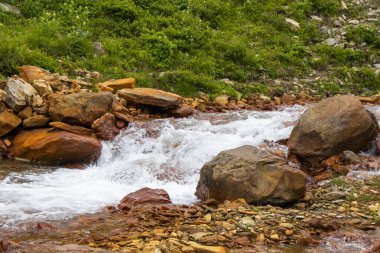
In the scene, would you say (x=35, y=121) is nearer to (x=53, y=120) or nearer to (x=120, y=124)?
(x=53, y=120)

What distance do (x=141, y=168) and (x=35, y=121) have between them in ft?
8.48

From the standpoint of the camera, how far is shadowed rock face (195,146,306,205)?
23.9 feet

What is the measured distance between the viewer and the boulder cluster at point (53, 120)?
33.1ft

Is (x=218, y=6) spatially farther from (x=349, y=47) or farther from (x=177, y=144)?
(x=177, y=144)

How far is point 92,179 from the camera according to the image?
9352 mm

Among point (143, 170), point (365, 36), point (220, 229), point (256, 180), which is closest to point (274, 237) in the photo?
point (220, 229)

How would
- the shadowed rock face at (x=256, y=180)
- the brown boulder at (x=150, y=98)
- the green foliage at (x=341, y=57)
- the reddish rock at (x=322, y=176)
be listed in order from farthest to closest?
the green foliage at (x=341, y=57)
the brown boulder at (x=150, y=98)
the reddish rock at (x=322, y=176)
the shadowed rock face at (x=256, y=180)

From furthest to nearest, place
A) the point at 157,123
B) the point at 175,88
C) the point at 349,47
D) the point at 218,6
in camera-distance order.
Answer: the point at 218,6 → the point at 349,47 → the point at 175,88 → the point at 157,123

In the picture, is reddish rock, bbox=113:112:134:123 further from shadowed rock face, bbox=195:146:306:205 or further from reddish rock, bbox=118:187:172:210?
shadowed rock face, bbox=195:146:306:205

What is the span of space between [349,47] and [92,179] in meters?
12.0

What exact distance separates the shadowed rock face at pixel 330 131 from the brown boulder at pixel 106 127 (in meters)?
3.79

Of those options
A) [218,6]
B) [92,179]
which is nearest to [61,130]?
[92,179]

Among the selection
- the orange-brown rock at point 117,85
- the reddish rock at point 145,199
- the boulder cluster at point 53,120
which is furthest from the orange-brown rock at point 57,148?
the orange-brown rock at point 117,85

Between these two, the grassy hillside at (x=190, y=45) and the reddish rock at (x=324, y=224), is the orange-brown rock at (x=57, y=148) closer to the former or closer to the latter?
the grassy hillside at (x=190, y=45)
